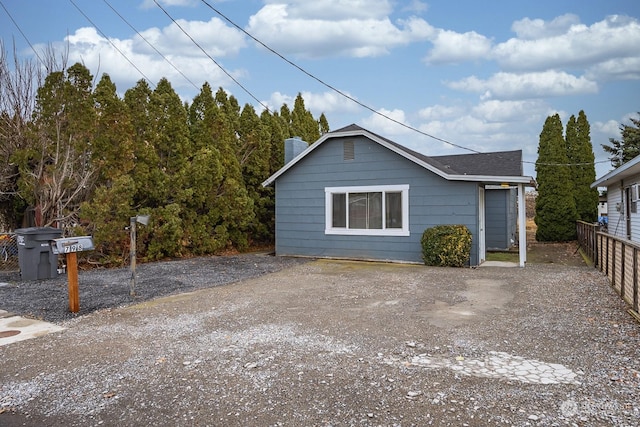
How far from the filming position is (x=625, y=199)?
1305 cm

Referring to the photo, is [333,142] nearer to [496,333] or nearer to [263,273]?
[263,273]

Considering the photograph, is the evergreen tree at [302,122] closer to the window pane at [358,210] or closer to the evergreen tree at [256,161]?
the evergreen tree at [256,161]

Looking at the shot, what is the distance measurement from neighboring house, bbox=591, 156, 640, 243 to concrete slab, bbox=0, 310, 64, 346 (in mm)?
10733

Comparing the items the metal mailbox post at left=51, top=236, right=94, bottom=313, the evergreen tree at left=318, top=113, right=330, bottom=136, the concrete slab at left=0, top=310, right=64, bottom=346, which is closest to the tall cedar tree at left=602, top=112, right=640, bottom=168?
the evergreen tree at left=318, top=113, right=330, bottom=136

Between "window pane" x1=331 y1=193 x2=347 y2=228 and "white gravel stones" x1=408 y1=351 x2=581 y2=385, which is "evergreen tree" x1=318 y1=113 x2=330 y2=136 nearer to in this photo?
"window pane" x1=331 y1=193 x2=347 y2=228

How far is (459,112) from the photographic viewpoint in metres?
17.9

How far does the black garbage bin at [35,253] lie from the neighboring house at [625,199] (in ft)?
39.6

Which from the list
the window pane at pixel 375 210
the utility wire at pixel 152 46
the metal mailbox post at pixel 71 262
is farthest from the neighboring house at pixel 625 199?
the utility wire at pixel 152 46

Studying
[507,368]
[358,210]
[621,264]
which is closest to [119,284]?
[358,210]

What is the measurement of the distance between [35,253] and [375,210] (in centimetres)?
782

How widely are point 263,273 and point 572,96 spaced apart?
1555 centimetres

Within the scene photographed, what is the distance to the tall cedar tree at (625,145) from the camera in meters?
29.7

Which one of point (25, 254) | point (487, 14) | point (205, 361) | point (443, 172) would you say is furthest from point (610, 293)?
point (25, 254)

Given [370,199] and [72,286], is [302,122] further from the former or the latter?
[72,286]
